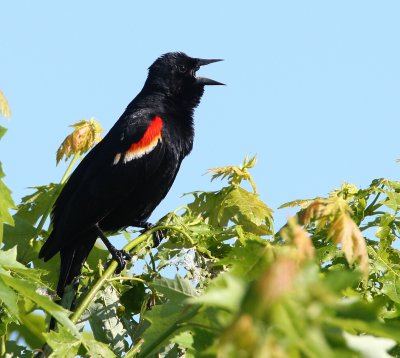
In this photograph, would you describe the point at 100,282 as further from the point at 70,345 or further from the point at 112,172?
the point at 112,172

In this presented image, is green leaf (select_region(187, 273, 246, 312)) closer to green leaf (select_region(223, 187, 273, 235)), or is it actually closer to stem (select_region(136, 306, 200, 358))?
stem (select_region(136, 306, 200, 358))

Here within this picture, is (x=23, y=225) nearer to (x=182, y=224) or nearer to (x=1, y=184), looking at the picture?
(x=182, y=224)

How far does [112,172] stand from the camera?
4.59m

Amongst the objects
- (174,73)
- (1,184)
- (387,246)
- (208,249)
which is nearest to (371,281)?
(387,246)

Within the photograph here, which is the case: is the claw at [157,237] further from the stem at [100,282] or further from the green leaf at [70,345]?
the green leaf at [70,345]

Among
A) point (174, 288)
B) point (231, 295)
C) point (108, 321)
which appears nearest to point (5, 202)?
point (174, 288)

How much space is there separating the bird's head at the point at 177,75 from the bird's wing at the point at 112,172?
59 centimetres

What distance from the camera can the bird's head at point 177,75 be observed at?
5266mm

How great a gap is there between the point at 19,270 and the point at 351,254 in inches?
41.6

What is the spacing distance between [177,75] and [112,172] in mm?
1055

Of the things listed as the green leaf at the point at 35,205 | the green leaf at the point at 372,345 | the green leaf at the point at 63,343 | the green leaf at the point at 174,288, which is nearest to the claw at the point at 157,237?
the green leaf at the point at 35,205

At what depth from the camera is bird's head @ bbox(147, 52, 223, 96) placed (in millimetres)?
5266

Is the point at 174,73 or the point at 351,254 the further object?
the point at 174,73

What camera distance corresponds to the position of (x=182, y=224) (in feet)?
9.34
